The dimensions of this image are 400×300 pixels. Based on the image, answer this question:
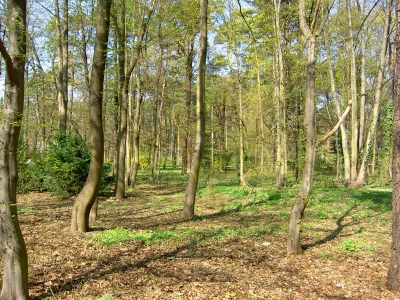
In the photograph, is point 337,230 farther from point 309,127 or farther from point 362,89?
point 362,89

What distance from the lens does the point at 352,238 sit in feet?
21.7

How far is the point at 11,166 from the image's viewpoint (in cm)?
347

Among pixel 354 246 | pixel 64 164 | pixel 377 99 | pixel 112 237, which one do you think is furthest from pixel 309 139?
pixel 377 99

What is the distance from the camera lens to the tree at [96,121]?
619 centimetres

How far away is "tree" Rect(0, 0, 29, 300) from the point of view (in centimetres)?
339

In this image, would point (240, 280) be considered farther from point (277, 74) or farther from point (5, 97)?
point (277, 74)

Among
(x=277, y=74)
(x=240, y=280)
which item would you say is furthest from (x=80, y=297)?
(x=277, y=74)

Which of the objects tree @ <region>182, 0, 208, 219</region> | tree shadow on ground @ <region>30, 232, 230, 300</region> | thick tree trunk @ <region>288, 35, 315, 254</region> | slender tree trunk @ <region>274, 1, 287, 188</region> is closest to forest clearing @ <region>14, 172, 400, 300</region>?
tree shadow on ground @ <region>30, 232, 230, 300</region>

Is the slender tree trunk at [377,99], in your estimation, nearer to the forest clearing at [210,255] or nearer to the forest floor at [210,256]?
the forest floor at [210,256]

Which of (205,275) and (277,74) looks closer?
(205,275)

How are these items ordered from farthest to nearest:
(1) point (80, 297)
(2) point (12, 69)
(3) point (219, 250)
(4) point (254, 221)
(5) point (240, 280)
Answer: (4) point (254, 221) → (3) point (219, 250) → (5) point (240, 280) → (1) point (80, 297) → (2) point (12, 69)

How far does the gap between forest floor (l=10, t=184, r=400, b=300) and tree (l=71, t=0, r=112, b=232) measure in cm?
51

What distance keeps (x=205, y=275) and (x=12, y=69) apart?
3858 millimetres

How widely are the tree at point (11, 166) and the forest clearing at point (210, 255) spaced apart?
50cm
